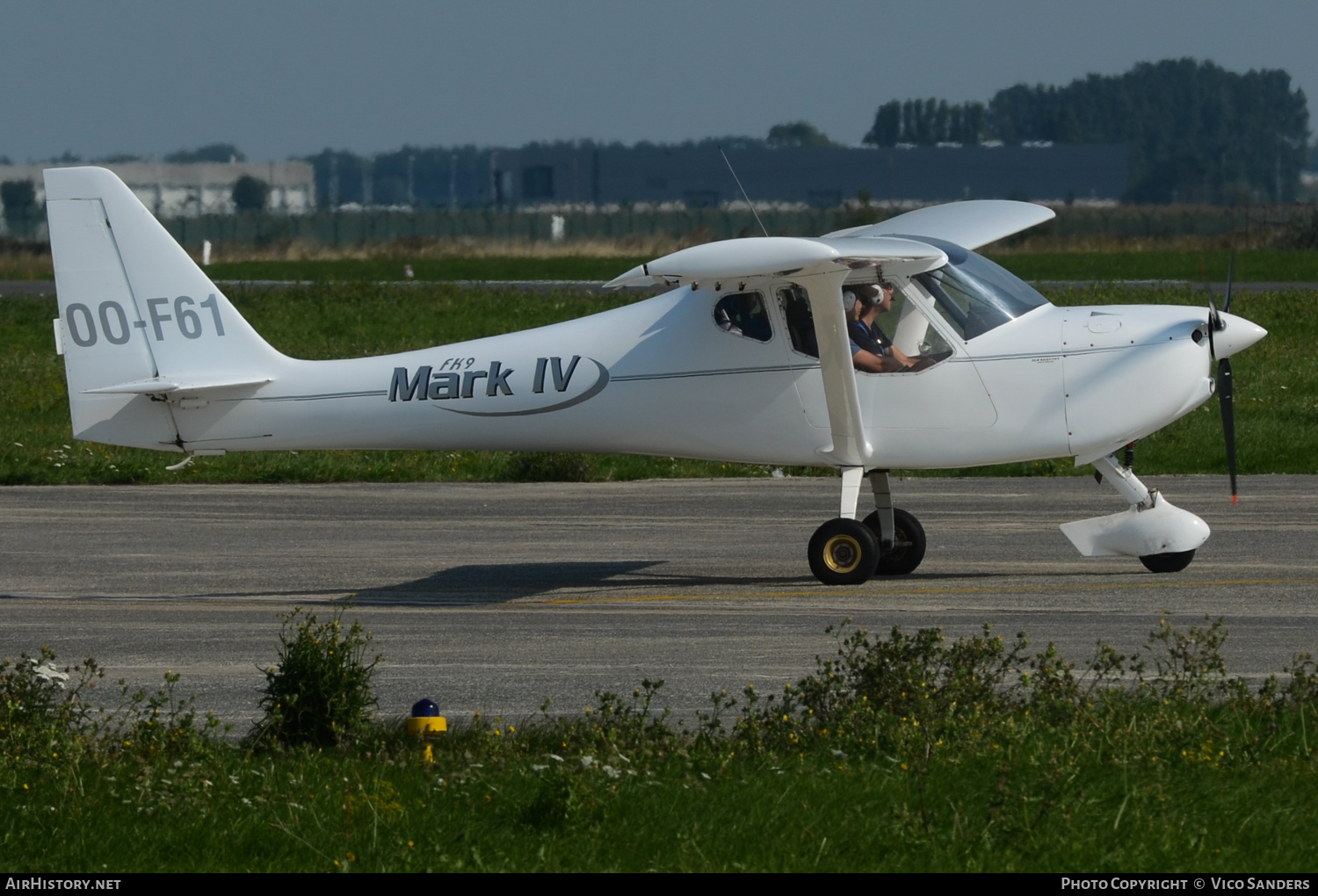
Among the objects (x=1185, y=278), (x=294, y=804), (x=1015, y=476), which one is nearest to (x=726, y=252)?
(x=294, y=804)

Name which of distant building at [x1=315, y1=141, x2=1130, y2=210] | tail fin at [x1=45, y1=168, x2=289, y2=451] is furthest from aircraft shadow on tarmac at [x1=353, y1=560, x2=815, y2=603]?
distant building at [x1=315, y1=141, x2=1130, y2=210]

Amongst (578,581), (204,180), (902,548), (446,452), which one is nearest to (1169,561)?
(902,548)

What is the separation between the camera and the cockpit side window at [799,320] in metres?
11.7

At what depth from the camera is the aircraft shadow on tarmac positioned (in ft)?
38.6

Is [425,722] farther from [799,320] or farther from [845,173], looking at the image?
[845,173]

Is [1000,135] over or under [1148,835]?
over

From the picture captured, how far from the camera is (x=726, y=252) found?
10203 millimetres

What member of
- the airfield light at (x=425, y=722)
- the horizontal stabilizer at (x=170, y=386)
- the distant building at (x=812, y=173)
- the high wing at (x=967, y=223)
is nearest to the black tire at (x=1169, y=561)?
the high wing at (x=967, y=223)

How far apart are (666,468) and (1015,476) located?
12.3ft

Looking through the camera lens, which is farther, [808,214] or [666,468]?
[808,214]

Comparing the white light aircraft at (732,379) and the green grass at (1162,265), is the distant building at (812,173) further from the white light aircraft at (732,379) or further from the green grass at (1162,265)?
the white light aircraft at (732,379)

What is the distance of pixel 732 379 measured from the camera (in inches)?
467

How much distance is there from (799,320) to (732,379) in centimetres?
63
